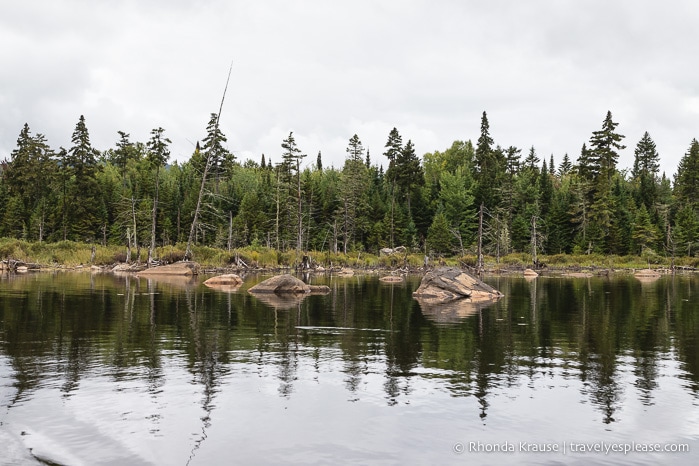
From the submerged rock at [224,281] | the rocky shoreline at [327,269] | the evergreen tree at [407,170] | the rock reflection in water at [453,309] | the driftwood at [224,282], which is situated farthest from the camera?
the evergreen tree at [407,170]

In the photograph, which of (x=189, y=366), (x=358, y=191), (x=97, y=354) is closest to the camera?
(x=189, y=366)

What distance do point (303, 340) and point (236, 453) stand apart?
8.87 m

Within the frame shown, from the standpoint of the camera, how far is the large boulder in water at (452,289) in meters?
30.8

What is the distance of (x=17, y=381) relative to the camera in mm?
10727

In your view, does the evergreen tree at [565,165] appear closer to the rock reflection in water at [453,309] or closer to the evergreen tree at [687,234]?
the evergreen tree at [687,234]

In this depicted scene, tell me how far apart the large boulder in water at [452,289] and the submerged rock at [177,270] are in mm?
25779

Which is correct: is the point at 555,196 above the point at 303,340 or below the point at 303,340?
above

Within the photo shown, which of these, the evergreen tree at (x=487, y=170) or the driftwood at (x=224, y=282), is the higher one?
the evergreen tree at (x=487, y=170)

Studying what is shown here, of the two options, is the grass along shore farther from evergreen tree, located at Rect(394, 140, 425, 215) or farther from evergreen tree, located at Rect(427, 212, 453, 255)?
evergreen tree, located at Rect(394, 140, 425, 215)

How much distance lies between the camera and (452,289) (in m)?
30.9

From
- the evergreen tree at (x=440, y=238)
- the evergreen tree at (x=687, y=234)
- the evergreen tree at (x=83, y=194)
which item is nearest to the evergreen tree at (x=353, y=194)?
the evergreen tree at (x=440, y=238)

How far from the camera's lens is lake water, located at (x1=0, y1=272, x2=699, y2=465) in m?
7.75

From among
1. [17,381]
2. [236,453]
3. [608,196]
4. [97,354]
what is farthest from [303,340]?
[608,196]

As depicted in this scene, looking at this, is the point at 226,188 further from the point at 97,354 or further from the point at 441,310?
the point at 97,354
